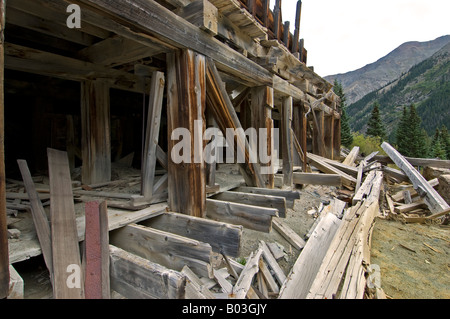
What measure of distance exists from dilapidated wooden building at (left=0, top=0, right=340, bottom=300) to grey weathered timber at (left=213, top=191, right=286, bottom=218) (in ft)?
0.65

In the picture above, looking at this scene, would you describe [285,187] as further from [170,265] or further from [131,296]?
[131,296]

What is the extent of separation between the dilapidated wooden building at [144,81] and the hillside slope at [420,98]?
91.4 meters

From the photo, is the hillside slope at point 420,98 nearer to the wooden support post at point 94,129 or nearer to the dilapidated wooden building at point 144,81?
the dilapidated wooden building at point 144,81

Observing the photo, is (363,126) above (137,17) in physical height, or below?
above

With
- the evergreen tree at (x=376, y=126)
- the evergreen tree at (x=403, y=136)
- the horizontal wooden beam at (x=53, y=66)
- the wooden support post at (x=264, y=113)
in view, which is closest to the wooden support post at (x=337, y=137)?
the wooden support post at (x=264, y=113)

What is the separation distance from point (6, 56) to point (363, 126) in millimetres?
114001

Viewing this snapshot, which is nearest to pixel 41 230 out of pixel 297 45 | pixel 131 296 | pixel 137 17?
pixel 131 296

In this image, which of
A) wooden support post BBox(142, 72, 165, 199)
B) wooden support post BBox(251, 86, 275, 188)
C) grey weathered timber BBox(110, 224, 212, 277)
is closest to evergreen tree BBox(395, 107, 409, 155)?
wooden support post BBox(251, 86, 275, 188)

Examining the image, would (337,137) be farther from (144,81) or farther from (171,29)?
(171,29)

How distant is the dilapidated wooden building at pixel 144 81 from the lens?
260 centimetres

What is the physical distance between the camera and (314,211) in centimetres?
520

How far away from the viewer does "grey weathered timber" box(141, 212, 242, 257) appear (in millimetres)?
2236

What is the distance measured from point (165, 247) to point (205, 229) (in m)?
0.42
